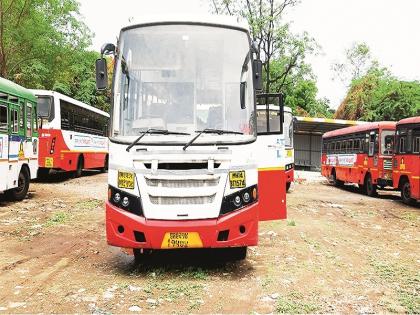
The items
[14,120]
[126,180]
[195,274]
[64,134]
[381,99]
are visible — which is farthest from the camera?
[381,99]

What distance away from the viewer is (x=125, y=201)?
20.0 feet

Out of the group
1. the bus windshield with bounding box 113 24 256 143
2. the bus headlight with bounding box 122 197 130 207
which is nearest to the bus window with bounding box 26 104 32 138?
the bus windshield with bounding box 113 24 256 143

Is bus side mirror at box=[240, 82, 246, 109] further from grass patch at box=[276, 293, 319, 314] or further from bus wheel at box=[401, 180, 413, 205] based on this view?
bus wheel at box=[401, 180, 413, 205]

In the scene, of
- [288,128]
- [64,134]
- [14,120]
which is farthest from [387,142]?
[14,120]

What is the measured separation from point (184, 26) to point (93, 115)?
17.9 metres

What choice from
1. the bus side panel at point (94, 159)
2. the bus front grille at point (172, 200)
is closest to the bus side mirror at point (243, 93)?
the bus front grille at point (172, 200)

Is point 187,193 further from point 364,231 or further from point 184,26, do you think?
point 364,231

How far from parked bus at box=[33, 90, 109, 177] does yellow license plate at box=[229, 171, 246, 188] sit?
13439 mm

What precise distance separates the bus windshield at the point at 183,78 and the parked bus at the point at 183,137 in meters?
0.01

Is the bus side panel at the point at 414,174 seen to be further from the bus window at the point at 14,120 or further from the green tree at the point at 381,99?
the green tree at the point at 381,99

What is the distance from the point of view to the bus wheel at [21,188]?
13312 millimetres

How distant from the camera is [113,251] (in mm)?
7711

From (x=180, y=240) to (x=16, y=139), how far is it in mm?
8228

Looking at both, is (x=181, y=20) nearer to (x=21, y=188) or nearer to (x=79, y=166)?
(x=21, y=188)
